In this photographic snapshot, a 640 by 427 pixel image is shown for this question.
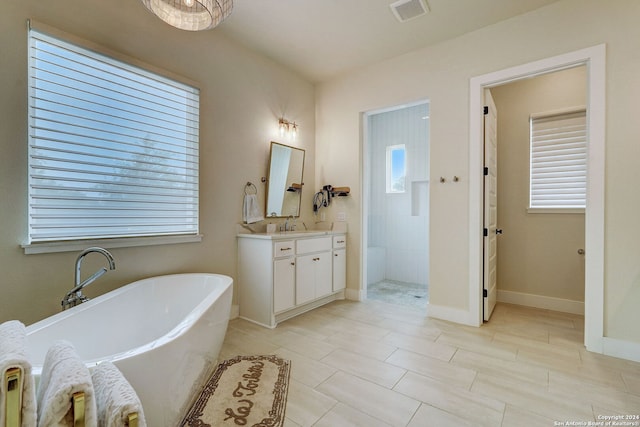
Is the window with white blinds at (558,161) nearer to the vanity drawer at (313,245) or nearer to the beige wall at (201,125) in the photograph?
the vanity drawer at (313,245)

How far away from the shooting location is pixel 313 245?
3367 mm

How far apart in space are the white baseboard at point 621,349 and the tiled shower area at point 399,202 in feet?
6.87

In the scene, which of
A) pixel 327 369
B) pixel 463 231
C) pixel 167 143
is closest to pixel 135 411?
pixel 327 369

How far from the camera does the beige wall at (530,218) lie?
3324mm

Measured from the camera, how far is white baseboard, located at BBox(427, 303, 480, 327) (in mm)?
2964

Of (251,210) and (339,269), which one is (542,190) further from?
(251,210)

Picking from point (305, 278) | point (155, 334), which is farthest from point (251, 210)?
point (155, 334)

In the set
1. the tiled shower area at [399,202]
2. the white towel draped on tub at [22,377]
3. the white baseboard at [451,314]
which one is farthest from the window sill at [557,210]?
the white towel draped on tub at [22,377]

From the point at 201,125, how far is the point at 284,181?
1168 millimetres

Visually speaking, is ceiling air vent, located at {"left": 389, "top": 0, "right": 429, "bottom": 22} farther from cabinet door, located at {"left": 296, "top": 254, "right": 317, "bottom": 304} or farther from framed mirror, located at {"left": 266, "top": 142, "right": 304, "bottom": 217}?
cabinet door, located at {"left": 296, "top": 254, "right": 317, "bottom": 304}

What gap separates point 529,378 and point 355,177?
2607 mm

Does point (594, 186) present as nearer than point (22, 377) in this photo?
No

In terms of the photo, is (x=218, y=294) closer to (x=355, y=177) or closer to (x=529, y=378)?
(x=529, y=378)

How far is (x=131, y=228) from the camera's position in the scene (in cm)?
239
